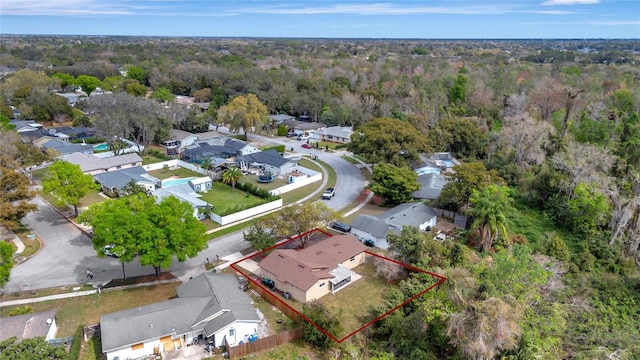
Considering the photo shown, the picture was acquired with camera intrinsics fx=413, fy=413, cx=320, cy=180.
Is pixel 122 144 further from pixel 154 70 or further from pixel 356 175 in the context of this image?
pixel 154 70

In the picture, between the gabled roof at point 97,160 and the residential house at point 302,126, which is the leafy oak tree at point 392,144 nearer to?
the residential house at point 302,126

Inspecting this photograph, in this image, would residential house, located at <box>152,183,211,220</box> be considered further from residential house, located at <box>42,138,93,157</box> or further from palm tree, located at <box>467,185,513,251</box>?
palm tree, located at <box>467,185,513,251</box>

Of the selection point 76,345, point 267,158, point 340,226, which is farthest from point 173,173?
point 76,345

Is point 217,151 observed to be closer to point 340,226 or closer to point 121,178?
point 121,178

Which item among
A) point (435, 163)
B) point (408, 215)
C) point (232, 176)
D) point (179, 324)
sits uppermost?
point (232, 176)

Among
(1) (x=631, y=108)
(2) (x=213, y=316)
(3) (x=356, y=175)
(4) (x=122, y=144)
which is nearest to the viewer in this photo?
(2) (x=213, y=316)

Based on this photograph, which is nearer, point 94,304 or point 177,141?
point 94,304

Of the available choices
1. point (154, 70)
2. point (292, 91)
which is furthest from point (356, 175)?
point (154, 70)
